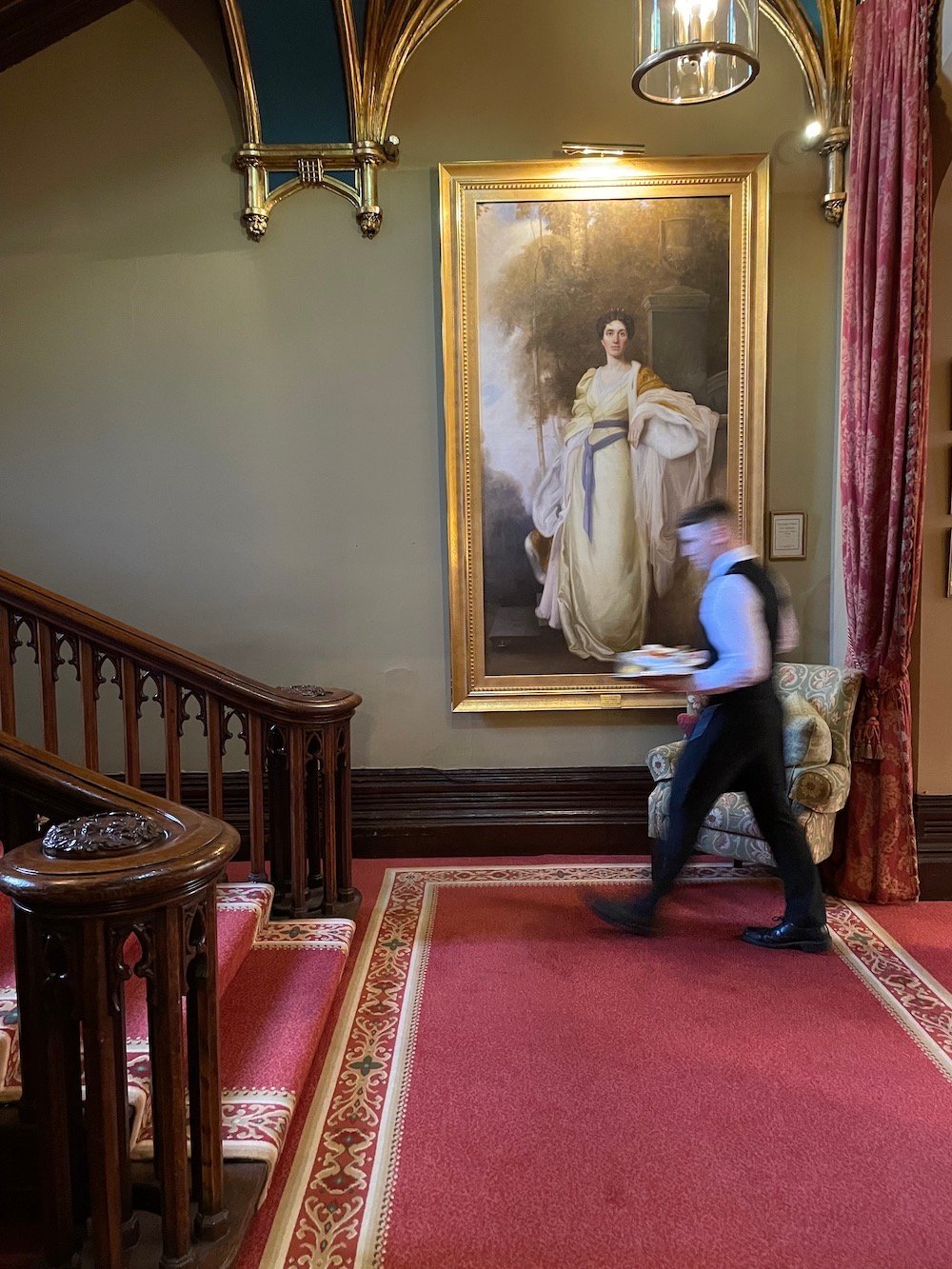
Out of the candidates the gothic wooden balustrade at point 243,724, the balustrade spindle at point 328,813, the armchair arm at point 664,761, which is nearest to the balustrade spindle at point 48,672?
the gothic wooden balustrade at point 243,724

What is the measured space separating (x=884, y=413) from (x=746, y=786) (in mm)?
1682

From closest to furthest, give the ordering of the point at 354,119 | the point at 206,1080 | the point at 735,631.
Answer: the point at 206,1080 → the point at 735,631 → the point at 354,119

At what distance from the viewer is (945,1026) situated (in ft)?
9.01

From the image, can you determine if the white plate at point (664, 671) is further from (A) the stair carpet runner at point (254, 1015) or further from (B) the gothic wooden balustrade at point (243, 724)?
(A) the stair carpet runner at point (254, 1015)

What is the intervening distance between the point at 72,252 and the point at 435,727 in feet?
9.85

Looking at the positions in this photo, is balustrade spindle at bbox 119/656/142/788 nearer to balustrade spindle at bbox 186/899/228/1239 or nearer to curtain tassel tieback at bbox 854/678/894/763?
balustrade spindle at bbox 186/899/228/1239

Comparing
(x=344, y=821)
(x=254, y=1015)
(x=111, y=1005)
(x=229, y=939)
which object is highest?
(x=111, y=1005)

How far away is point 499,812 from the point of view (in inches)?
176

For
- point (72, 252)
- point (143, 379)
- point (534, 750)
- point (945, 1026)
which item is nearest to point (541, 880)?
point (534, 750)

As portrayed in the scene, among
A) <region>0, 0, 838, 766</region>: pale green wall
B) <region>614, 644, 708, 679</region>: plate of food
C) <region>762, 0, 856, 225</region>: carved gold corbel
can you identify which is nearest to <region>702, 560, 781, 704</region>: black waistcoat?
<region>614, 644, 708, 679</region>: plate of food

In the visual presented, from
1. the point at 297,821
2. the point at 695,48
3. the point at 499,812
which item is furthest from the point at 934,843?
the point at 695,48

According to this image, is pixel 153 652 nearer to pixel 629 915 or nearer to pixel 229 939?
pixel 229 939

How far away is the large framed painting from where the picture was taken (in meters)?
4.23

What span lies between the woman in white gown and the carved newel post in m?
2.88
